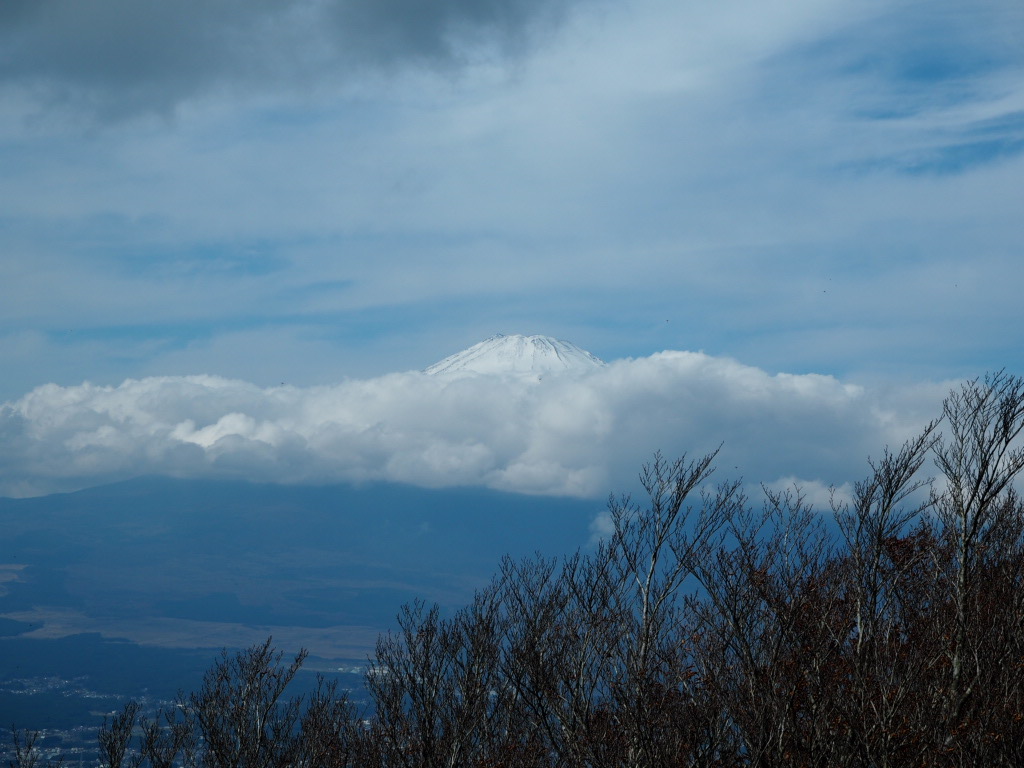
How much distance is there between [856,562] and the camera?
20.3 meters

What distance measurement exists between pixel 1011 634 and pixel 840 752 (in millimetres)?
4837

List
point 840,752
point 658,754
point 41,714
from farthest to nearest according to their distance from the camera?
→ 1. point 41,714
2. point 658,754
3. point 840,752

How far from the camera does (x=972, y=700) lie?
15391 millimetres

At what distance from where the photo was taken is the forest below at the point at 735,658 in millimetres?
13680

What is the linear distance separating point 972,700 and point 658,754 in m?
5.35

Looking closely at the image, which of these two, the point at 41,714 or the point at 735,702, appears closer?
the point at 735,702

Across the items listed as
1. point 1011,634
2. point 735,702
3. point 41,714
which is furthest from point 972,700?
point 41,714

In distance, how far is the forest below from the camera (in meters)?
13.7

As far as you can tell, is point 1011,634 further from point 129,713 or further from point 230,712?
point 129,713

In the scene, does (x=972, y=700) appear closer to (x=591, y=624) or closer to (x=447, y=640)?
(x=591, y=624)

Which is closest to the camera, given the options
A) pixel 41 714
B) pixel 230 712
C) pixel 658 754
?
pixel 658 754

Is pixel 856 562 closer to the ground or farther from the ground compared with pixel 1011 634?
farther from the ground

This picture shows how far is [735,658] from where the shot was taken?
59.4 feet

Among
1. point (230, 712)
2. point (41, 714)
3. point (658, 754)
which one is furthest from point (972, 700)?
point (41, 714)
